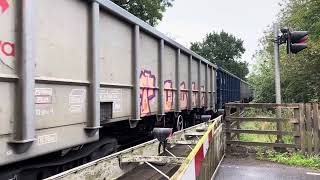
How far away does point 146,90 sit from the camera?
804 centimetres

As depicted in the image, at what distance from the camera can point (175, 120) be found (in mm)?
11430

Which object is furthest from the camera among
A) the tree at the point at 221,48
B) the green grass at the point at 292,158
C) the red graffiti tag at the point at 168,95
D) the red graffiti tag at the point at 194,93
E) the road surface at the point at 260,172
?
the tree at the point at 221,48

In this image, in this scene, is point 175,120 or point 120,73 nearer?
point 120,73

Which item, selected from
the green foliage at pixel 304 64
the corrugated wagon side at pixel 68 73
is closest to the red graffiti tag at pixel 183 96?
the corrugated wagon side at pixel 68 73

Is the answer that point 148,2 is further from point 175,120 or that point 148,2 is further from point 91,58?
point 91,58

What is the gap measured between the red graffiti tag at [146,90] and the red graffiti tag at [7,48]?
12.4ft

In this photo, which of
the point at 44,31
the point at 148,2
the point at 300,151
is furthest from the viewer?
the point at 148,2

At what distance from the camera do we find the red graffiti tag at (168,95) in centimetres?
964

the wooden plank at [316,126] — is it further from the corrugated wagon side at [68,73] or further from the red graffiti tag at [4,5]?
the red graffiti tag at [4,5]

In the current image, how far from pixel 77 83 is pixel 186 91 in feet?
23.0

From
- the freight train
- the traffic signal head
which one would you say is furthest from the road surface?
the traffic signal head

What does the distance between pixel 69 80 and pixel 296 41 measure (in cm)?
690

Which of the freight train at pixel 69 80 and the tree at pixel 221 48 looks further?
the tree at pixel 221 48

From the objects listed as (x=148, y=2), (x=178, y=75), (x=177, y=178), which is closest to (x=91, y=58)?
(x=177, y=178)
